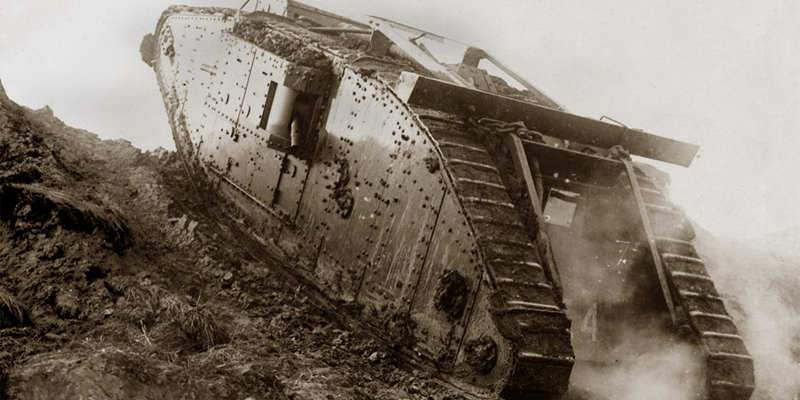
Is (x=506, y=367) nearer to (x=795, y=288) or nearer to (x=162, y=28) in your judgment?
(x=795, y=288)

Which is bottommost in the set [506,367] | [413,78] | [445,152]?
[506,367]

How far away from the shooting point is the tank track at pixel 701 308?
4.93 m

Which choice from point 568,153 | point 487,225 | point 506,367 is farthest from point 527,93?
point 506,367

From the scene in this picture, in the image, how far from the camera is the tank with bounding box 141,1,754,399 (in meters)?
4.55

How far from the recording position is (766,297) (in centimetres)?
882

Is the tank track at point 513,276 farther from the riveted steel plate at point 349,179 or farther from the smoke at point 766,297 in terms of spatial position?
the smoke at point 766,297

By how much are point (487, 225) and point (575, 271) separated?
192 cm

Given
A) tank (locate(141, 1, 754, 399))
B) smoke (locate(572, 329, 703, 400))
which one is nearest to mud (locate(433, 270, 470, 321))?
tank (locate(141, 1, 754, 399))

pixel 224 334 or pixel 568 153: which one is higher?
pixel 568 153

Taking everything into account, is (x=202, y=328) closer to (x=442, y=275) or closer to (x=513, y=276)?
(x=442, y=275)

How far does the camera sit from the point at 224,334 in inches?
189

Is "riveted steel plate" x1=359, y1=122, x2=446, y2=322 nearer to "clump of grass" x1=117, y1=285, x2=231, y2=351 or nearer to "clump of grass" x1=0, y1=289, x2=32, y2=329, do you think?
"clump of grass" x1=117, y1=285, x2=231, y2=351

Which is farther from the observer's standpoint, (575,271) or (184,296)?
(575,271)

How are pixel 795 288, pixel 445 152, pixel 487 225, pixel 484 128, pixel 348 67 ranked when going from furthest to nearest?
1. pixel 795 288
2. pixel 348 67
3. pixel 484 128
4. pixel 445 152
5. pixel 487 225
